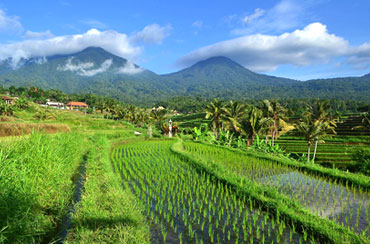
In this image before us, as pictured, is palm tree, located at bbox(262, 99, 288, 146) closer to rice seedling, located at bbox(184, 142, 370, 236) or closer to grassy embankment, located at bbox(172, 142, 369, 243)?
rice seedling, located at bbox(184, 142, 370, 236)

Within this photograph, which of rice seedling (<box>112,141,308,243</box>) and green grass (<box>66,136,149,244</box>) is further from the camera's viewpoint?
rice seedling (<box>112,141,308,243</box>)

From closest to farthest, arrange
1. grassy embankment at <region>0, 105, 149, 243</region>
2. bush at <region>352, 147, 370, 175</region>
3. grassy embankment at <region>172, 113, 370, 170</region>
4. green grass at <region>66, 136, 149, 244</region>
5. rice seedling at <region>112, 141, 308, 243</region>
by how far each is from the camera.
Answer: grassy embankment at <region>0, 105, 149, 243</region> < green grass at <region>66, 136, 149, 244</region> < rice seedling at <region>112, 141, 308, 243</region> < bush at <region>352, 147, 370, 175</region> < grassy embankment at <region>172, 113, 370, 170</region>

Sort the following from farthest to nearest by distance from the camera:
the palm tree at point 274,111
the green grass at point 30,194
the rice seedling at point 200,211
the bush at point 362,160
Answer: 1. the palm tree at point 274,111
2. the bush at point 362,160
3. the rice seedling at point 200,211
4. the green grass at point 30,194

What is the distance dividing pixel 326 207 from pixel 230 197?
2804 millimetres

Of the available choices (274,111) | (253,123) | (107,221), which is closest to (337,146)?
(274,111)

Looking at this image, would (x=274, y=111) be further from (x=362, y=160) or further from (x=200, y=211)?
(x=200, y=211)

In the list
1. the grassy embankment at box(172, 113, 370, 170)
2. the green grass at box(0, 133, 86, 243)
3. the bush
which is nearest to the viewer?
the green grass at box(0, 133, 86, 243)

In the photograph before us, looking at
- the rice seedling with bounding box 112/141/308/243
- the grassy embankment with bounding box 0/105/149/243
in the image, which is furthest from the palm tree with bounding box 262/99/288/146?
the grassy embankment with bounding box 0/105/149/243

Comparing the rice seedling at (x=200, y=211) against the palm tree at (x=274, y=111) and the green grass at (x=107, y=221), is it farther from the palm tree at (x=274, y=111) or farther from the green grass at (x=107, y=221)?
the palm tree at (x=274, y=111)

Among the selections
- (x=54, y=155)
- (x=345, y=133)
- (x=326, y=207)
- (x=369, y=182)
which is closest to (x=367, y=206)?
(x=326, y=207)

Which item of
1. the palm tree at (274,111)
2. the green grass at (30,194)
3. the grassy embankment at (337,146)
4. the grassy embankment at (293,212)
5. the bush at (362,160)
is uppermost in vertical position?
the palm tree at (274,111)

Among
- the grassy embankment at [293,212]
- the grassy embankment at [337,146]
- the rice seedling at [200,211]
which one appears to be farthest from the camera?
the grassy embankment at [337,146]

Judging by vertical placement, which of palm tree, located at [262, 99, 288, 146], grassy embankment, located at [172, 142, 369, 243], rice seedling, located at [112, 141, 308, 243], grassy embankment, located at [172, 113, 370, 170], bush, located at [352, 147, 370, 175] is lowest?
grassy embankment, located at [172, 113, 370, 170]

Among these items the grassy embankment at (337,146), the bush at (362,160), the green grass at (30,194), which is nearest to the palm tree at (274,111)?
the grassy embankment at (337,146)
